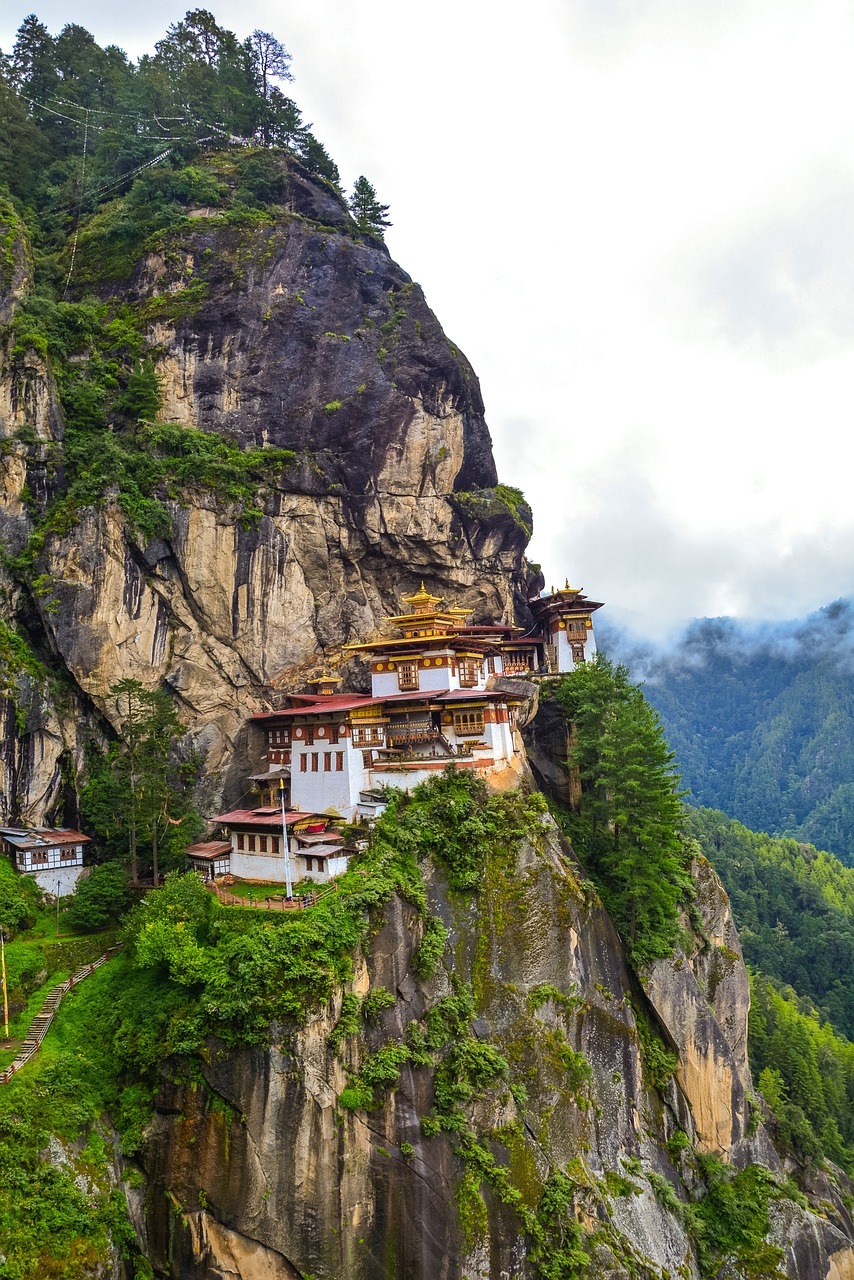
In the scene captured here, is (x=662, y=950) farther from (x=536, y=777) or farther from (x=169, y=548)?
(x=169, y=548)

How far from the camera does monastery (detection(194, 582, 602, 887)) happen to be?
31031 mm

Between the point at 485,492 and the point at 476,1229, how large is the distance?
39249mm

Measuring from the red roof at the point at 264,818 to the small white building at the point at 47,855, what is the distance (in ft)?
20.5

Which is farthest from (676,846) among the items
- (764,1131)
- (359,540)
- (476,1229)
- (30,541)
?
(30,541)

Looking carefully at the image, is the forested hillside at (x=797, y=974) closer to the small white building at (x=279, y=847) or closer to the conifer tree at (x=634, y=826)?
the conifer tree at (x=634, y=826)

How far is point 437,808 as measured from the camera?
30.0m

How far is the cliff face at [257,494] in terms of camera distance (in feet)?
113

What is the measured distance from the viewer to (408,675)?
3794 centimetres

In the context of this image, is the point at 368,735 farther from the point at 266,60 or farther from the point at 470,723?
the point at 266,60

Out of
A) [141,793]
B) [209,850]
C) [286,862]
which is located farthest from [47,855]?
[286,862]

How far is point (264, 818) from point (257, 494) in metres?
18.5

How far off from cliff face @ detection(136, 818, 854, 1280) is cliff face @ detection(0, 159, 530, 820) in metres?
16.7

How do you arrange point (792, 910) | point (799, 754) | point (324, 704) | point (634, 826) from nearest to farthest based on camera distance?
point (634, 826) → point (324, 704) → point (792, 910) → point (799, 754)

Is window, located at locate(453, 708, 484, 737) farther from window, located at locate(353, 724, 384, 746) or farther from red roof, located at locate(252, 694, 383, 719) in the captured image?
red roof, located at locate(252, 694, 383, 719)
